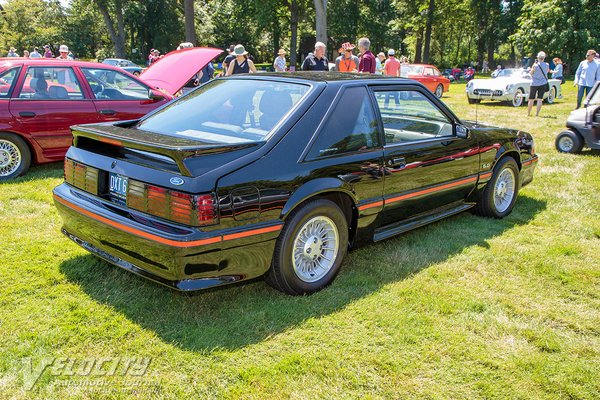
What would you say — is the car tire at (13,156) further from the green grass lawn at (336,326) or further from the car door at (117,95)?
the green grass lawn at (336,326)

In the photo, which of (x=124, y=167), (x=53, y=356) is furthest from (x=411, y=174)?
(x=53, y=356)

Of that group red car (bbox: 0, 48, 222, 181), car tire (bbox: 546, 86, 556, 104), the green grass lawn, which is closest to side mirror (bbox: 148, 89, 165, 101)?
red car (bbox: 0, 48, 222, 181)

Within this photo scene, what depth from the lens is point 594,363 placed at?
2939 millimetres

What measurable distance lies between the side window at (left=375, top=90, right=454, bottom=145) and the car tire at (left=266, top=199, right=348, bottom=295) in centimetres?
90

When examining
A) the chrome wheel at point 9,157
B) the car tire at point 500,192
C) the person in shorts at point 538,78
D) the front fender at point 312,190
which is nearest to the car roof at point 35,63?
the chrome wheel at point 9,157

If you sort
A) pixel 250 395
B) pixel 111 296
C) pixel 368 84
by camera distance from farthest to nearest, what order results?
pixel 368 84 → pixel 111 296 → pixel 250 395

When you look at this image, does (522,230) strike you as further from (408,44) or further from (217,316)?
(408,44)

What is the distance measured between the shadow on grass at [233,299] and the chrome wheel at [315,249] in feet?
0.53

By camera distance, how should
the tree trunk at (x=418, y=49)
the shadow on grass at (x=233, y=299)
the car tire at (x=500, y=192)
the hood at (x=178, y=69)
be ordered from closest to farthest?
the shadow on grass at (x=233, y=299)
the car tire at (x=500, y=192)
the hood at (x=178, y=69)
the tree trunk at (x=418, y=49)

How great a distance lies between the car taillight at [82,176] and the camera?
343 cm

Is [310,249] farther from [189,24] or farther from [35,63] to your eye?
[189,24]

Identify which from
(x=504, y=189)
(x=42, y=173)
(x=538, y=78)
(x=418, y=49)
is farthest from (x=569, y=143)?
(x=418, y=49)

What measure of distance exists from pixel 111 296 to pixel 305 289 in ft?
4.42

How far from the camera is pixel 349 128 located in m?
3.77
